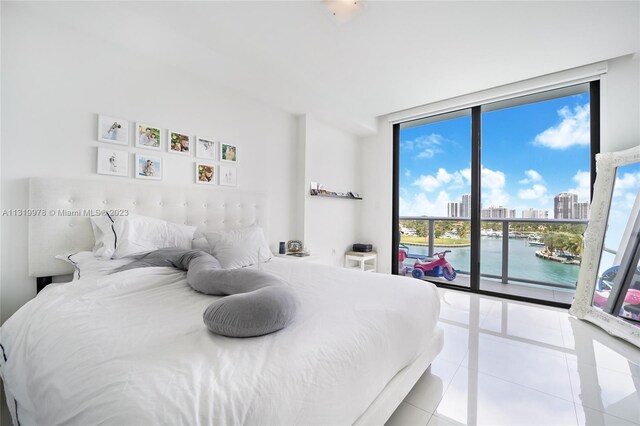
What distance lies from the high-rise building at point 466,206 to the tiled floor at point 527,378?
160 centimetres

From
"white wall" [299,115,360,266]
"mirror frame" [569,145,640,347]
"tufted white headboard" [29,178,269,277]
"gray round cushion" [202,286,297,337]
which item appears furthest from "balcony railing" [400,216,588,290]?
"gray round cushion" [202,286,297,337]

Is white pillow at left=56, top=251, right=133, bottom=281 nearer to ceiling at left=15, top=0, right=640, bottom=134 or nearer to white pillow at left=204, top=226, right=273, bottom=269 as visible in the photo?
white pillow at left=204, top=226, right=273, bottom=269

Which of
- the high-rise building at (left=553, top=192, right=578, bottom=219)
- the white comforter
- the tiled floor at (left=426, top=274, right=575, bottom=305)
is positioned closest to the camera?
the white comforter

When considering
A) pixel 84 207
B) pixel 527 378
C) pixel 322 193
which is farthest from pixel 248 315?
pixel 322 193

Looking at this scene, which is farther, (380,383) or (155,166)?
(155,166)

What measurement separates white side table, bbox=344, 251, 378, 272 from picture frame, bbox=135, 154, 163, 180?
112 inches

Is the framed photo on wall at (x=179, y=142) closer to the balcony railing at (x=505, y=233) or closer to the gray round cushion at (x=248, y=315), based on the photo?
the gray round cushion at (x=248, y=315)

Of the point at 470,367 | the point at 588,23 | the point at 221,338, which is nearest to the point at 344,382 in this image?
the point at 221,338

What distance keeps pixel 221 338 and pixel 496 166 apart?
415cm

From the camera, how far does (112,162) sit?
2.16 metres

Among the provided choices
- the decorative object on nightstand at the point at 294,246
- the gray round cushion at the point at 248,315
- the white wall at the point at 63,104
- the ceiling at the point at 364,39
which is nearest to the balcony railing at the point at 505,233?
the ceiling at the point at 364,39

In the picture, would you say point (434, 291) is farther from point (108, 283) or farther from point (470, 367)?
point (108, 283)

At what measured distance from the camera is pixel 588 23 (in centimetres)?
218

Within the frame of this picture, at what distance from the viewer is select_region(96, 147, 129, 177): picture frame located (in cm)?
210
